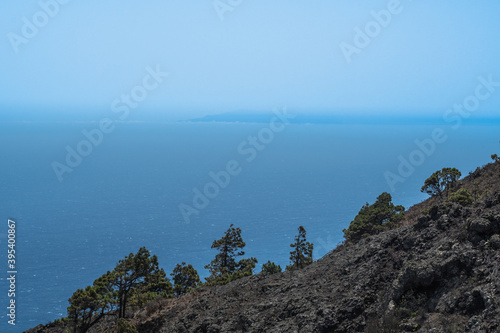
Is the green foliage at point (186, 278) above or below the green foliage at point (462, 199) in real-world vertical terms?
above

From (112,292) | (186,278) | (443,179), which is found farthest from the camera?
(186,278)

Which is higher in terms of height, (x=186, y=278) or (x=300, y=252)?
(x=300, y=252)

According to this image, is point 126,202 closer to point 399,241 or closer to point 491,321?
point 399,241

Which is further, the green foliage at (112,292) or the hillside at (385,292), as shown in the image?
the green foliage at (112,292)

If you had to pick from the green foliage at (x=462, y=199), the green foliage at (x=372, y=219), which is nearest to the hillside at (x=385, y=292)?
the green foliage at (x=462, y=199)

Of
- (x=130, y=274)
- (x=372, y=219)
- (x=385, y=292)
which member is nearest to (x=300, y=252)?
(x=372, y=219)

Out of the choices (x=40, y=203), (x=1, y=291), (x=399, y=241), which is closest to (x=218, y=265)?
(x=399, y=241)

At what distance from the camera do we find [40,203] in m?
167

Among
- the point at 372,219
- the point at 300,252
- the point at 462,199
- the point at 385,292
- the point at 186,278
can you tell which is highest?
the point at 372,219

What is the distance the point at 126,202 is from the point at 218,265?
127446 mm

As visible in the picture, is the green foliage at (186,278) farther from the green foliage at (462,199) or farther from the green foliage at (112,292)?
the green foliage at (462,199)

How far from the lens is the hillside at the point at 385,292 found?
19953 mm

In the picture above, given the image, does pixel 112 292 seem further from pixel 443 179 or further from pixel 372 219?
pixel 443 179

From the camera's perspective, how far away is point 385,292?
24.8 metres
